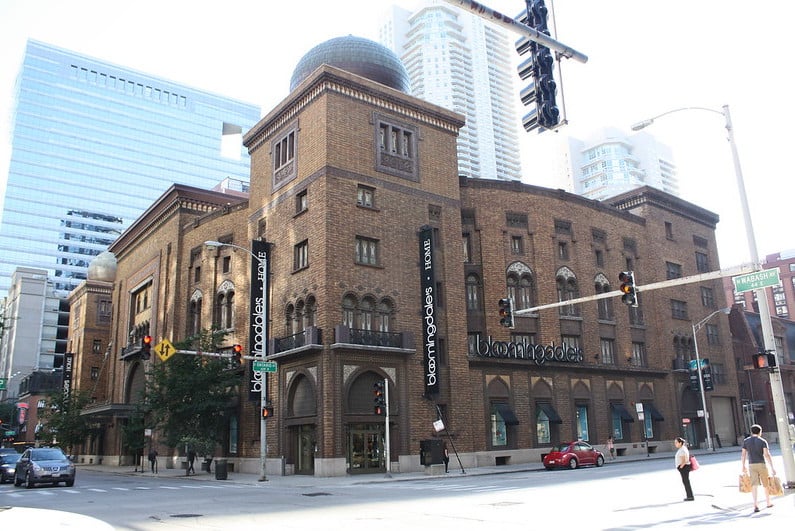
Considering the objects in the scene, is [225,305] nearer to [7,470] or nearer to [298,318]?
[298,318]

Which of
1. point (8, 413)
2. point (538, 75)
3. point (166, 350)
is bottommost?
point (166, 350)

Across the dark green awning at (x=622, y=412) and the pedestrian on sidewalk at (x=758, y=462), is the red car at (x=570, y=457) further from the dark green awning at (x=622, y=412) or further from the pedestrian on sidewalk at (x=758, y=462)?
the pedestrian on sidewalk at (x=758, y=462)

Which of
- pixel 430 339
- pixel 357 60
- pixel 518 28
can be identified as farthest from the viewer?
pixel 357 60

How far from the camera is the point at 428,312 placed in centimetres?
3794

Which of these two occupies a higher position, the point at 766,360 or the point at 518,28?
the point at 518,28

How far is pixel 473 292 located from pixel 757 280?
25.8 m

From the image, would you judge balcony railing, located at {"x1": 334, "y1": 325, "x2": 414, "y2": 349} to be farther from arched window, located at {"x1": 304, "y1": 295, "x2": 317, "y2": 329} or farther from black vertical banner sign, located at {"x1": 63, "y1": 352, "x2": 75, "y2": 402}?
black vertical banner sign, located at {"x1": 63, "y1": 352, "x2": 75, "y2": 402}

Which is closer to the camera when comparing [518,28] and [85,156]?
[518,28]

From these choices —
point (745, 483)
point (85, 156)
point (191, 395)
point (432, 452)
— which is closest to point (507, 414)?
point (432, 452)

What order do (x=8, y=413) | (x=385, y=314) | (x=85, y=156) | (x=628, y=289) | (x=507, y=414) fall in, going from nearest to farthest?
(x=628, y=289) < (x=385, y=314) < (x=507, y=414) < (x=8, y=413) < (x=85, y=156)

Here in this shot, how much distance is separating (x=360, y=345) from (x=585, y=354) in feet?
65.0

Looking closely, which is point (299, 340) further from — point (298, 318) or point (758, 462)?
point (758, 462)

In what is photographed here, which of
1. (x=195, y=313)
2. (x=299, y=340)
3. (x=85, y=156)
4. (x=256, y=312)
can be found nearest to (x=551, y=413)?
(x=299, y=340)

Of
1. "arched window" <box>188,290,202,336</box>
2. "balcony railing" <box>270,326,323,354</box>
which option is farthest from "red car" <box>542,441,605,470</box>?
"arched window" <box>188,290,202,336</box>
